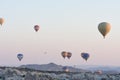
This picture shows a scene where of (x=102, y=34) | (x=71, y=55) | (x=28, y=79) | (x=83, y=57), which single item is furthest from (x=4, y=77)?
(x=71, y=55)

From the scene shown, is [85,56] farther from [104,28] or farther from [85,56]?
[104,28]

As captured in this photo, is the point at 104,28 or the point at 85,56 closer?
the point at 104,28

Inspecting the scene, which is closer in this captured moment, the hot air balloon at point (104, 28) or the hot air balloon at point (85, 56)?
the hot air balloon at point (104, 28)

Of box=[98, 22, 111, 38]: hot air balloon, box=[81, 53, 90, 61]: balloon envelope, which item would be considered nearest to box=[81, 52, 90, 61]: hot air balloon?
box=[81, 53, 90, 61]: balloon envelope

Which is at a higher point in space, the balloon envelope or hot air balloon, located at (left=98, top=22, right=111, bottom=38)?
hot air balloon, located at (left=98, top=22, right=111, bottom=38)

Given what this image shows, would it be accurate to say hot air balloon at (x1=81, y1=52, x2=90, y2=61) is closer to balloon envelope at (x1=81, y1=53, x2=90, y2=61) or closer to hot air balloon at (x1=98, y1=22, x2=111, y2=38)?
balloon envelope at (x1=81, y1=53, x2=90, y2=61)

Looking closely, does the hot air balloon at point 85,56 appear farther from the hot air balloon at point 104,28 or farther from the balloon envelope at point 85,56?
the hot air balloon at point 104,28

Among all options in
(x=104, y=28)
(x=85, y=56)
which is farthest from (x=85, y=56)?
(x=104, y=28)

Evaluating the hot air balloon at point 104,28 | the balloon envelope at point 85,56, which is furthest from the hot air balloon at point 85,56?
the hot air balloon at point 104,28
